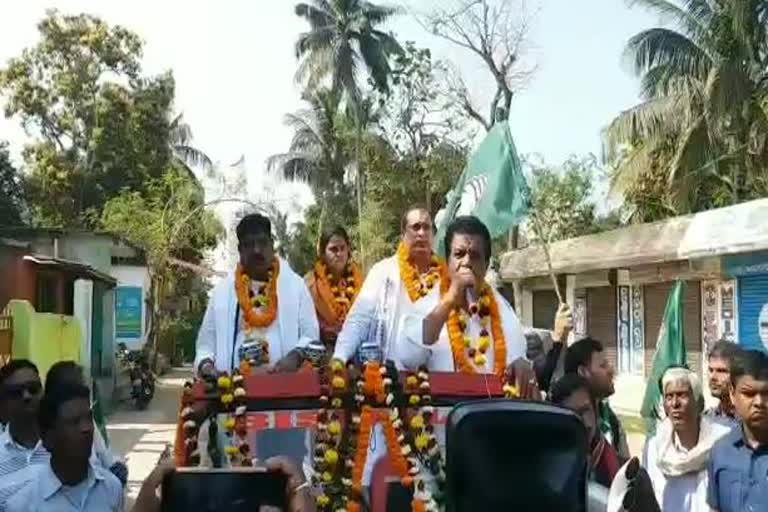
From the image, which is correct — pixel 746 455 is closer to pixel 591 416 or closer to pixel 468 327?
pixel 591 416

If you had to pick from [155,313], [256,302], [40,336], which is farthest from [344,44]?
[256,302]

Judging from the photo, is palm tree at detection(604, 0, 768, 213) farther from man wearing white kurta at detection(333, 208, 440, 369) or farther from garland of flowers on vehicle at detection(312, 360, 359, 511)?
garland of flowers on vehicle at detection(312, 360, 359, 511)

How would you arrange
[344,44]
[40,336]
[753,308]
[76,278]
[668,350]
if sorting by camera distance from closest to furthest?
[668,350]
[40,336]
[753,308]
[76,278]
[344,44]

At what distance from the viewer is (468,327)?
4.52 m

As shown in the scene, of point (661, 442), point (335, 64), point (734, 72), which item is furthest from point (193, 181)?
point (661, 442)

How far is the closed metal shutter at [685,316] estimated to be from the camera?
702 inches

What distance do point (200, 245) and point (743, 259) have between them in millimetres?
18102

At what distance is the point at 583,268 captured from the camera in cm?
2041

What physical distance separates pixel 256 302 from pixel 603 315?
57.9 feet

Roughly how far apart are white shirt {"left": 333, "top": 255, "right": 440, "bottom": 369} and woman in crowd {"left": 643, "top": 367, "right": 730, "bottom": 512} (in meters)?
1.07

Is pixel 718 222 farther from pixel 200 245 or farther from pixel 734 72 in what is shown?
pixel 200 245

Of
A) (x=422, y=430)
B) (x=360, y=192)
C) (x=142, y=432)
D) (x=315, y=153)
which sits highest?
(x=315, y=153)

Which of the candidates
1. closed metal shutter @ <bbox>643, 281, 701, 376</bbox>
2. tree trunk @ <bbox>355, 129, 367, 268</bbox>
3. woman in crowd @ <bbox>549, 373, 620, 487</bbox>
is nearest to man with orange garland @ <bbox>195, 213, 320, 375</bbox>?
woman in crowd @ <bbox>549, 373, 620, 487</bbox>

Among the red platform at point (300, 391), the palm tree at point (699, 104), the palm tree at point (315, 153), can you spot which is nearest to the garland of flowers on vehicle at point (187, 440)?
the red platform at point (300, 391)
